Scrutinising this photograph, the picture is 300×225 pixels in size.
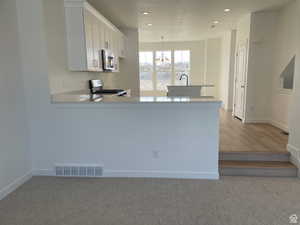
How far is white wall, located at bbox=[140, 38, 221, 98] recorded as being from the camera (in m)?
8.84

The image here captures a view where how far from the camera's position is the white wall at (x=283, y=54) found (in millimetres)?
4238

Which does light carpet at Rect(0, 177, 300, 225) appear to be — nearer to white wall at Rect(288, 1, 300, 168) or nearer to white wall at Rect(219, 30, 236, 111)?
white wall at Rect(288, 1, 300, 168)

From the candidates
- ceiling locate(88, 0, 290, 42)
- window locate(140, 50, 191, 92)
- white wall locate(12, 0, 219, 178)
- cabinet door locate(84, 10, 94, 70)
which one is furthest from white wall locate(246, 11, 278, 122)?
window locate(140, 50, 191, 92)

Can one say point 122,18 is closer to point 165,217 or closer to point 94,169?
point 94,169

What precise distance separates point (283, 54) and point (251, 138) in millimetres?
2024

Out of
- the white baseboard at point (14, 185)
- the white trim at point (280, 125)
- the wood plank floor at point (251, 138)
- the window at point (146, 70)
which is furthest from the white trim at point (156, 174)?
the window at point (146, 70)

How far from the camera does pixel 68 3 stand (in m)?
3.45

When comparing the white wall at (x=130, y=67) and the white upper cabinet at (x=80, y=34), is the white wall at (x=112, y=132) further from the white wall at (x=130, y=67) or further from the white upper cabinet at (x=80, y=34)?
the white wall at (x=130, y=67)

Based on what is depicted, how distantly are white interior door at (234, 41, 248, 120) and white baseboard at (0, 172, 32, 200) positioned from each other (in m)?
4.72

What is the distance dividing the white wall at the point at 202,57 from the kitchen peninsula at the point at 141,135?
255 inches

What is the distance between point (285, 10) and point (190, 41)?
534cm

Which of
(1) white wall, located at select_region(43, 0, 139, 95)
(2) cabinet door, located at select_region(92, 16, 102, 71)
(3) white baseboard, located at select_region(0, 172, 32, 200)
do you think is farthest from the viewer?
(2) cabinet door, located at select_region(92, 16, 102, 71)

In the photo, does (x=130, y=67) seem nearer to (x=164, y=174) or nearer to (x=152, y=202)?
(x=164, y=174)

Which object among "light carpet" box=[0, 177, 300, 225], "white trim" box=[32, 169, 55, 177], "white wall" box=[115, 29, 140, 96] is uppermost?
"white wall" box=[115, 29, 140, 96]
